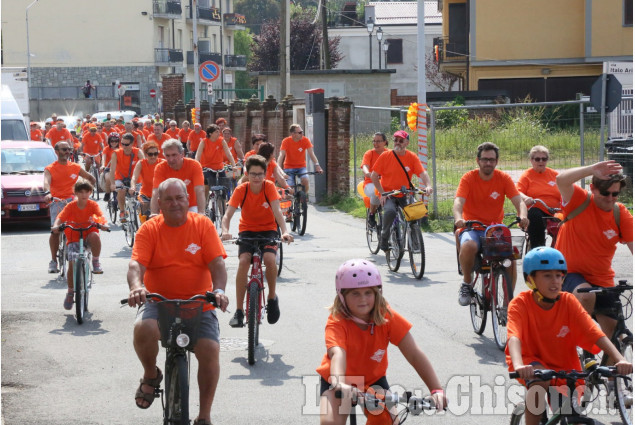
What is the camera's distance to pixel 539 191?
13.1 metres

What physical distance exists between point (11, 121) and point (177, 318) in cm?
2269

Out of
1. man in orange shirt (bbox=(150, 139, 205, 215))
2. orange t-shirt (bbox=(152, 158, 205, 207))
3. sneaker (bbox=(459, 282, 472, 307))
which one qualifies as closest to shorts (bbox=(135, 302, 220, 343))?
sneaker (bbox=(459, 282, 472, 307))

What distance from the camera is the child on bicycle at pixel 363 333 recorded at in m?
5.51

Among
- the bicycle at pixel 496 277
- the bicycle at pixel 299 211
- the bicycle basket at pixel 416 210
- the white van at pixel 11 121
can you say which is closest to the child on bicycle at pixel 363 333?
the bicycle at pixel 496 277

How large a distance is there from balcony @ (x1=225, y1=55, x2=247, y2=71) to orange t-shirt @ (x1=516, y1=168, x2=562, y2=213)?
8072 centimetres

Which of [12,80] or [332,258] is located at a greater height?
[12,80]

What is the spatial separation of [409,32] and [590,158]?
55.5 m

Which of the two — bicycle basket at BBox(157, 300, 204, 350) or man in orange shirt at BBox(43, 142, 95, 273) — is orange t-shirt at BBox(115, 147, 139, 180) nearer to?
man in orange shirt at BBox(43, 142, 95, 273)

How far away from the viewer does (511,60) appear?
156 feet

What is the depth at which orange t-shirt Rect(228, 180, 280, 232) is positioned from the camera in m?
10.6

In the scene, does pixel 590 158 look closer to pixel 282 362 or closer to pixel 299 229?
pixel 299 229

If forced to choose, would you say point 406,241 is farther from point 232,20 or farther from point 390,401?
A: point 232,20

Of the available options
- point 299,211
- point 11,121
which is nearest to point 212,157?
point 299,211

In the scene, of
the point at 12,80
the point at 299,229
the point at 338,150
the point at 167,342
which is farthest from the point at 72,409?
the point at 12,80
